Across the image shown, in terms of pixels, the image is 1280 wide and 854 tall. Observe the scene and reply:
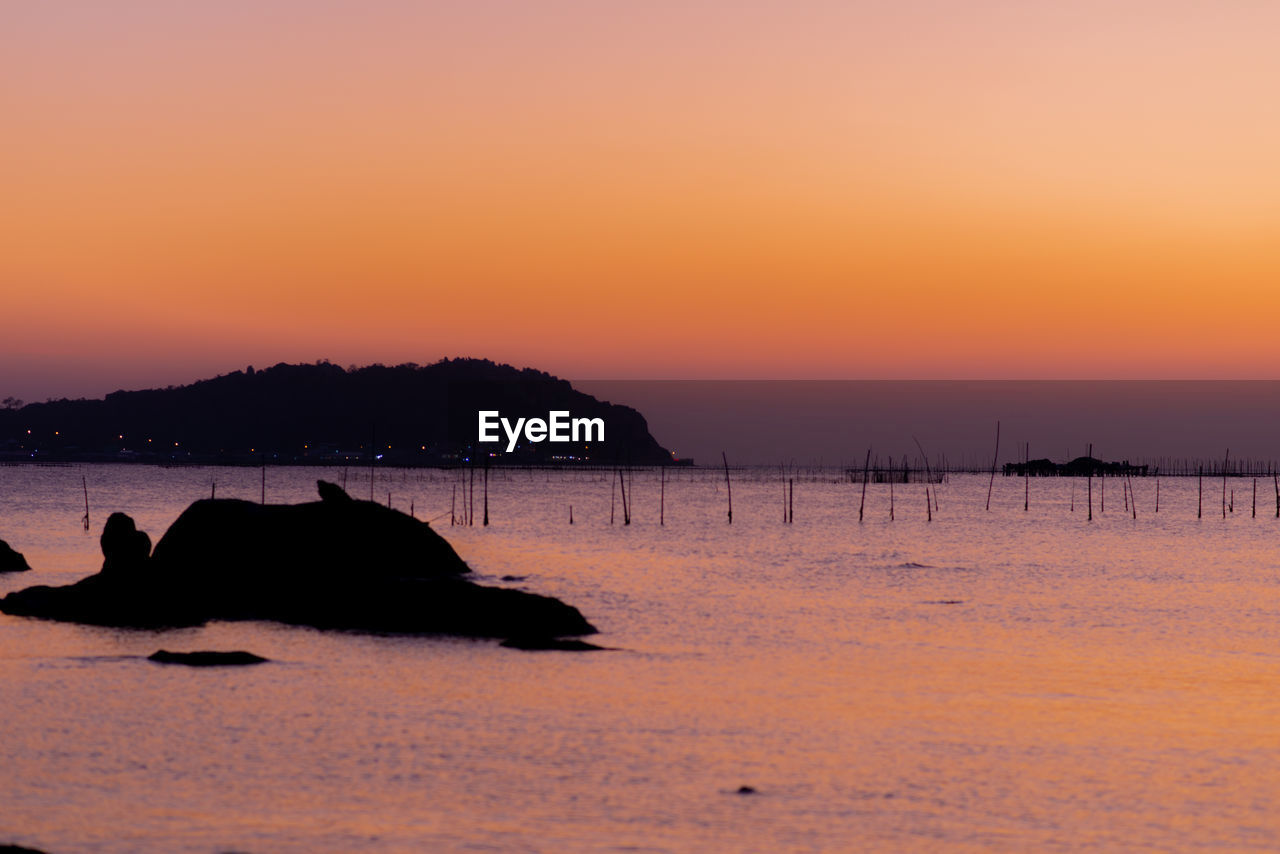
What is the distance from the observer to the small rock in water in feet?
101

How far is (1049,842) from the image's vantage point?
52.7 feet

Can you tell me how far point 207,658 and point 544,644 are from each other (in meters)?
7.48

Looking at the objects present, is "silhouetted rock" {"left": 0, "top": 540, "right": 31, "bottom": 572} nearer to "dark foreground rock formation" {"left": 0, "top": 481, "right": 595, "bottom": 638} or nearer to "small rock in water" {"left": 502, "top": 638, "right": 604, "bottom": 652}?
"dark foreground rock formation" {"left": 0, "top": 481, "right": 595, "bottom": 638}

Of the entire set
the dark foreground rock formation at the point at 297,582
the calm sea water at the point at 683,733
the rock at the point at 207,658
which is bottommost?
the calm sea water at the point at 683,733

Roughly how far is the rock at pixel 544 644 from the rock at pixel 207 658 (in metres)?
5.69

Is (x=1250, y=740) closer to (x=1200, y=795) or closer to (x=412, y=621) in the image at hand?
(x=1200, y=795)

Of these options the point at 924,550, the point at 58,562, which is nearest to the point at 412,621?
the point at 58,562

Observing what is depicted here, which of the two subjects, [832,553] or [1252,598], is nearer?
[1252,598]

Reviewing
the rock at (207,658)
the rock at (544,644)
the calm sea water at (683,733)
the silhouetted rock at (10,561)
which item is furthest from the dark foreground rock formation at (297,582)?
the silhouetted rock at (10,561)

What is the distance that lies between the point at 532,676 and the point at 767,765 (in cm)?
849

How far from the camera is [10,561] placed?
51.5 metres

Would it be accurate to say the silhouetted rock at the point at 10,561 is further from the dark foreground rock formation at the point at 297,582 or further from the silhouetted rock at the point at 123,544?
the silhouetted rock at the point at 123,544

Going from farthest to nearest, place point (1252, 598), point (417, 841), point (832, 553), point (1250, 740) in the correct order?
point (832, 553) → point (1252, 598) → point (1250, 740) → point (417, 841)

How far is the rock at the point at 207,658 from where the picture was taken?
2778cm
